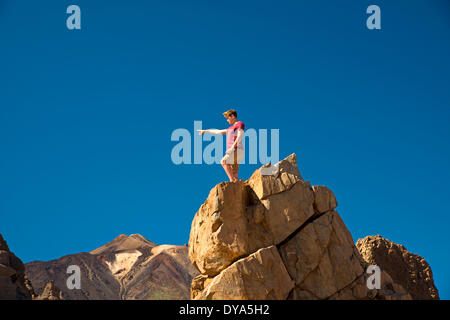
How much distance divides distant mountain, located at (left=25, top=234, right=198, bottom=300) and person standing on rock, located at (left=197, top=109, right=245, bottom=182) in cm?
6316

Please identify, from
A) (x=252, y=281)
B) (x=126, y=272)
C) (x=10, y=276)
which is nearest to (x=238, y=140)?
(x=252, y=281)

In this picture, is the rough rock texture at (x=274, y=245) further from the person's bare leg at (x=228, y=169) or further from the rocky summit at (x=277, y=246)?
the person's bare leg at (x=228, y=169)

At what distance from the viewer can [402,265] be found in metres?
30.4

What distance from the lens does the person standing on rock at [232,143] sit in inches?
749

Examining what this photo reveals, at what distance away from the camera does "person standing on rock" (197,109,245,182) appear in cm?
A: 1903

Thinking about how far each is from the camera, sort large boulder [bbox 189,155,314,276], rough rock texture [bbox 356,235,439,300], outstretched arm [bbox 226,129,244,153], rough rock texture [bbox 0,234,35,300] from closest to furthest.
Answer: large boulder [bbox 189,155,314,276] < outstretched arm [bbox 226,129,244,153] < rough rock texture [bbox 356,235,439,300] < rough rock texture [bbox 0,234,35,300]

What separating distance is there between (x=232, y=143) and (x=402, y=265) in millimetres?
16667

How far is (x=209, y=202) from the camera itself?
18391mm

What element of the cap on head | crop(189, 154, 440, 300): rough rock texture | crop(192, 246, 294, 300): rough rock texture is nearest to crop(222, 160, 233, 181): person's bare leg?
crop(189, 154, 440, 300): rough rock texture

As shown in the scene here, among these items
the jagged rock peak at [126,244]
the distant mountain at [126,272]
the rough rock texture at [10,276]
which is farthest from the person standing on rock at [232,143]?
the jagged rock peak at [126,244]

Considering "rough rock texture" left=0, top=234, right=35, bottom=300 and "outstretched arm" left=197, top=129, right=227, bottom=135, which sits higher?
"outstretched arm" left=197, top=129, right=227, bottom=135

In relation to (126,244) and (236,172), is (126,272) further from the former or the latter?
(236,172)

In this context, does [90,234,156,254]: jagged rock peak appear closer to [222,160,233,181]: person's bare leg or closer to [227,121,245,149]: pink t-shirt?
[222,160,233,181]: person's bare leg
